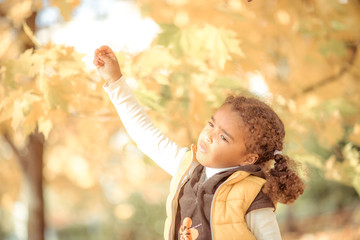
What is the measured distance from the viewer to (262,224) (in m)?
1.41

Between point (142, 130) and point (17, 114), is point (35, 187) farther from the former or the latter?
point (142, 130)

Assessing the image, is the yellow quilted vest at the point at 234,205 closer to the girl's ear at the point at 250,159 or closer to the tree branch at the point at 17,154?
the girl's ear at the point at 250,159

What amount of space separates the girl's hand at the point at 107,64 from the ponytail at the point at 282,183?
28.4 inches

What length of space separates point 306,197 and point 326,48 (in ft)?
20.5

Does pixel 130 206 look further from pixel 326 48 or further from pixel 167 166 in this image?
pixel 167 166

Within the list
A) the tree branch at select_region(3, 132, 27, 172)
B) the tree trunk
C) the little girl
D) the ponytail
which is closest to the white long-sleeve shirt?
the little girl

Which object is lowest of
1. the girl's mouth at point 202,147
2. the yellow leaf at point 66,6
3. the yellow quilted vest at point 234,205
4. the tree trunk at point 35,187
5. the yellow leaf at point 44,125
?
the tree trunk at point 35,187

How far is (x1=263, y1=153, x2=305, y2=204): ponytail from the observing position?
1.45 m

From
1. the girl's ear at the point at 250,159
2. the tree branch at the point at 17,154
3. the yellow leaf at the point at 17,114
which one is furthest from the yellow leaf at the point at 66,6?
the tree branch at the point at 17,154

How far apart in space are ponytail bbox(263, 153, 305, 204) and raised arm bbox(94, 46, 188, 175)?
39 centimetres

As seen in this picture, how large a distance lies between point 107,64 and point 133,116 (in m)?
0.24

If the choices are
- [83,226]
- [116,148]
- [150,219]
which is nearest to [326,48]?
[116,148]

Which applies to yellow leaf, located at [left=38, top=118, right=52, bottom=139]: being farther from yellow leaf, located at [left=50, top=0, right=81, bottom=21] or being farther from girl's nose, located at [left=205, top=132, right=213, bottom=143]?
girl's nose, located at [left=205, top=132, right=213, bottom=143]

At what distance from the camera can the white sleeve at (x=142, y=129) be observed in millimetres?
1675
